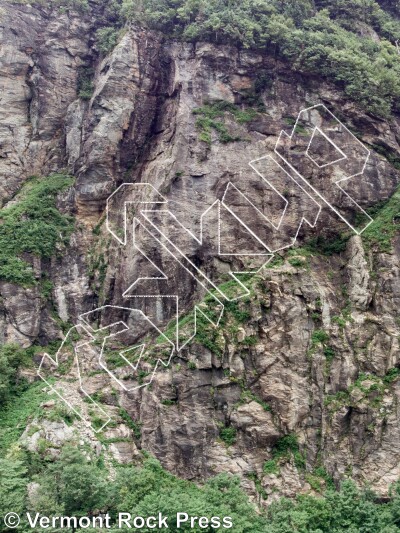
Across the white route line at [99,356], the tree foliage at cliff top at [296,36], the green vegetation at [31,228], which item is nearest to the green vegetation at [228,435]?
the white route line at [99,356]

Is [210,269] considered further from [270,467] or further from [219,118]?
[270,467]

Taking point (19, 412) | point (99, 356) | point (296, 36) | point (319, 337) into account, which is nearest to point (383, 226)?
point (319, 337)

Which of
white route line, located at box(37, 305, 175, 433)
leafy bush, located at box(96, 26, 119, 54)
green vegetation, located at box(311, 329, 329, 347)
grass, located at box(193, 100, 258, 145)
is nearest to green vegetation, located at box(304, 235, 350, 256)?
green vegetation, located at box(311, 329, 329, 347)

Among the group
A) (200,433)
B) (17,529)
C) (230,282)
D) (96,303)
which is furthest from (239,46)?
Result: (17,529)

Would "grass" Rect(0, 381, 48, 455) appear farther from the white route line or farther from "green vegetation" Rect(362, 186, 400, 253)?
"green vegetation" Rect(362, 186, 400, 253)

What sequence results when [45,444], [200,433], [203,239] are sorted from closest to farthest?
[45,444] → [200,433] → [203,239]

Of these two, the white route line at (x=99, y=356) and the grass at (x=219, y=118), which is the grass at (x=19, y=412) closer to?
the white route line at (x=99, y=356)

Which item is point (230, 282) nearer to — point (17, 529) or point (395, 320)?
point (395, 320)
